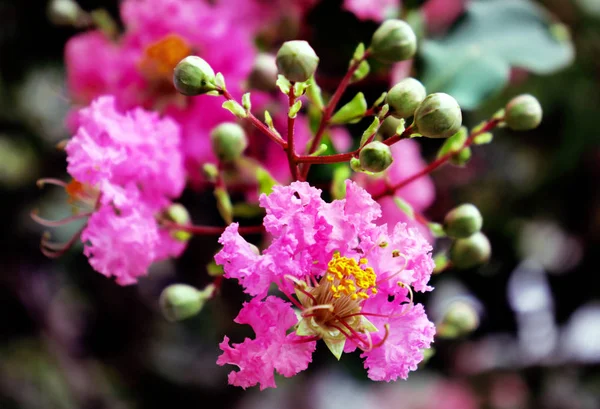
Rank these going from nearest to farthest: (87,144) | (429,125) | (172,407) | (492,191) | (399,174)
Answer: (429,125) < (87,144) < (399,174) < (492,191) < (172,407)

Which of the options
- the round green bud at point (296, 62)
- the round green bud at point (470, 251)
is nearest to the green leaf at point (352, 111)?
the round green bud at point (296, 62)

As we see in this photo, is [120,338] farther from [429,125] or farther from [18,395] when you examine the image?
[429,125]

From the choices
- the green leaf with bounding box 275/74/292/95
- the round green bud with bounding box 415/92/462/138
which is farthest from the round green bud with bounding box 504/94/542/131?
the green leaf with bounding box 275/74/292/95

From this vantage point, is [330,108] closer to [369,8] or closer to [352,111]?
[352,111]

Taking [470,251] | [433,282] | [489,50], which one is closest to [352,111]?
[470,251]

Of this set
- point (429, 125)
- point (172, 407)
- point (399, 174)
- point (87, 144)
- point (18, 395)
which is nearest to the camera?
point (429, 125)

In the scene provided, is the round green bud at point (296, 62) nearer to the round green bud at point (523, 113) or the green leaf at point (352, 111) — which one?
the green leaf at point (352, 111)

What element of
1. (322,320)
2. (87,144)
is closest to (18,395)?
(87,144)
